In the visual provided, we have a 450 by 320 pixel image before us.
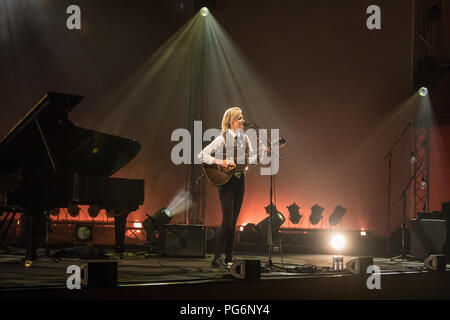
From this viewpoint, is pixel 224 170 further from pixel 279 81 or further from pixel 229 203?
pixel 279 81

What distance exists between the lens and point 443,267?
17.4 feet

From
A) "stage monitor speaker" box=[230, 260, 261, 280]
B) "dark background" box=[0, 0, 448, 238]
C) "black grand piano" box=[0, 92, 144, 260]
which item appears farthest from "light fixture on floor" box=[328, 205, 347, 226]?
"stage monitor speaker" box=[230, 260, 261, 280]

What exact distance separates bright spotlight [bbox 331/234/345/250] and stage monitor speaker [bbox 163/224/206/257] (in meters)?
2.42

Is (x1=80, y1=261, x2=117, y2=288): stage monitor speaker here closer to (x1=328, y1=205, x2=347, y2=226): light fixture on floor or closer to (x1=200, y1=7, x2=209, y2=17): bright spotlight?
(x1=328, y1=205, x2=347, y2=226): light fixture on floor

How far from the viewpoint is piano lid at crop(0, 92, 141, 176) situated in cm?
452

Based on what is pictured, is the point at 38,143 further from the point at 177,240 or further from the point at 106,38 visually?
the point at 106,38

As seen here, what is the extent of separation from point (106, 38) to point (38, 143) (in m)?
5.00

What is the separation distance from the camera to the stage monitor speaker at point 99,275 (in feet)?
10.7

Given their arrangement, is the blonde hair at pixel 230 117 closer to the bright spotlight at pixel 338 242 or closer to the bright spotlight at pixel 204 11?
the bright spotlight at pixel 338 242

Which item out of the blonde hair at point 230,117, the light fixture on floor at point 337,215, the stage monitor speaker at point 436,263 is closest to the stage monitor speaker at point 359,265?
the stage monitor speaker at point 436,263

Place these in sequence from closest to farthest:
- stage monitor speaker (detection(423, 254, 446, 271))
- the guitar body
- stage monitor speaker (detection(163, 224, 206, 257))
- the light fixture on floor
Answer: the guitar body → stage monitor speaker (detection(423, 254, 446, 271)) → stage monitor speaker (detection(163, 224, 206, 257)) → the light fixture on floor

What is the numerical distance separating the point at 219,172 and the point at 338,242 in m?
3.75
